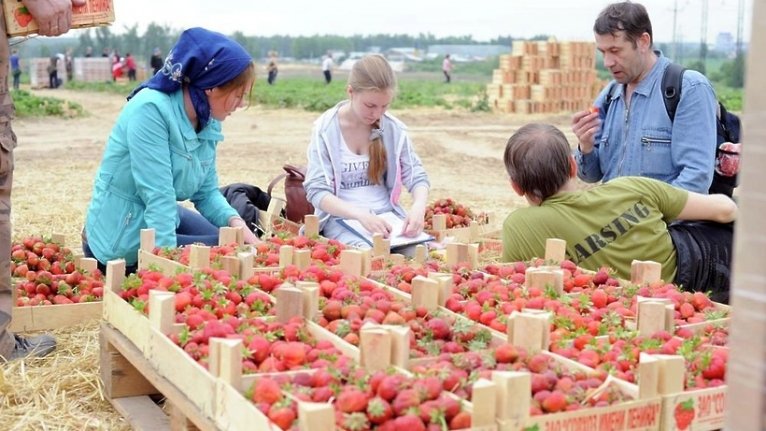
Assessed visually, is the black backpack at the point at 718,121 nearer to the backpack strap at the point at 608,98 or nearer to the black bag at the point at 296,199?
the backpack strap at the point at 608,98

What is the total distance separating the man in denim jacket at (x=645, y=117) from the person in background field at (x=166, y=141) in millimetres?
1951

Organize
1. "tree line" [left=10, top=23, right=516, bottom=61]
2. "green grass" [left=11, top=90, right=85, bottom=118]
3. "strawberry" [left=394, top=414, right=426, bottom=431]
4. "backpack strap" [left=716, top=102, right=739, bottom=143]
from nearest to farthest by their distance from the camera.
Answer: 1. "strawberry" [left=394, top=414, right=426, bottom=431]
2. "backpack strap" [left=716, top=102, right=739, bottom=143]
3. "green grass" [left=11, top=90, right=85, bottom=118]
4. "tree line" [left=10, top=23, right=516, bottom=61]

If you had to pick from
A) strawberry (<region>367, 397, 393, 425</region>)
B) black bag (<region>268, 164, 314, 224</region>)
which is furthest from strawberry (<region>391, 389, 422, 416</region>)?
black bag (<region>268, 164, 314, 224</region>)

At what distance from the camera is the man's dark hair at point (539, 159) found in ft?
13.8

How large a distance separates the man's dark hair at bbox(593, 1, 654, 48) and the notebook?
1.53 meters

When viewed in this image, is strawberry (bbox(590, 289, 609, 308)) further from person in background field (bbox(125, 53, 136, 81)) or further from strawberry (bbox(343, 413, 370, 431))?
person in background field (bbox(125, 53, 136, 81))

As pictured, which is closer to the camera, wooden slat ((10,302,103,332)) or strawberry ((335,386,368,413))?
strawberry ((335,386,368,413))

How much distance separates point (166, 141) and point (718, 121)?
299cm

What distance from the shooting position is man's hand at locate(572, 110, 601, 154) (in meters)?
5.62

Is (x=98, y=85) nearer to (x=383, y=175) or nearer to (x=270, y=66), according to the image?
(x=270, y=66)

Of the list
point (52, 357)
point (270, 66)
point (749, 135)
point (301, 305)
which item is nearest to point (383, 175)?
point (52, 357)

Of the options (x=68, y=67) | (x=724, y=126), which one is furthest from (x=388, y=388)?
(x=68, y=67)

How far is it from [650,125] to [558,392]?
3.24m

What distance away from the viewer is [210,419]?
284 centimetres
